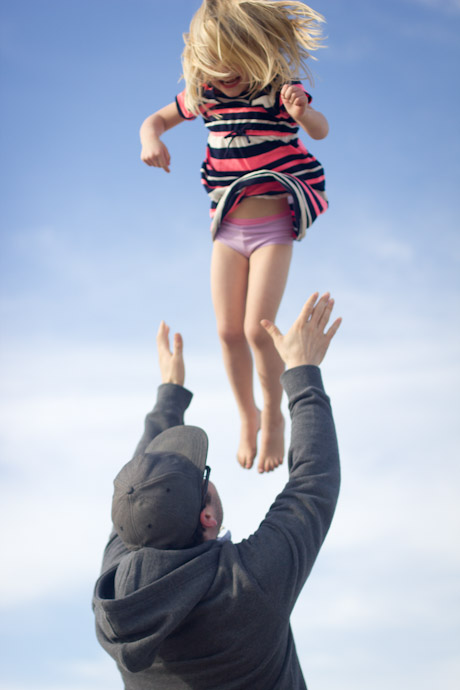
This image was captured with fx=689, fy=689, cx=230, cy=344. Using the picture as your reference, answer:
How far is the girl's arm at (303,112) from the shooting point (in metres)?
3.29

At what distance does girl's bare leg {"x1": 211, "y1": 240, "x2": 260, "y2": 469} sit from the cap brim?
111 cm

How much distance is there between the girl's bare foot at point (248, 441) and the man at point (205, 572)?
59.2 inches

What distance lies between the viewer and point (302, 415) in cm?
279

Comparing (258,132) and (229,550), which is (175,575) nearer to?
(229,550)

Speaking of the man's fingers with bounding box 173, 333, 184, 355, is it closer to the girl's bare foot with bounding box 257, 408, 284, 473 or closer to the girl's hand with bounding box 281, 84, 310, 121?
the girl's bare foot with bounding box 257, 408, 284, 473

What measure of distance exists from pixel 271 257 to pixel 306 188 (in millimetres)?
414

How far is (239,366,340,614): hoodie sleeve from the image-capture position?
2.45m

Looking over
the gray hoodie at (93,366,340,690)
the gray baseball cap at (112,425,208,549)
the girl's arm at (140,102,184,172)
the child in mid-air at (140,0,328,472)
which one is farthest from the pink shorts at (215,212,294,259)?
the gray baseball cap at (112,425,208,549)

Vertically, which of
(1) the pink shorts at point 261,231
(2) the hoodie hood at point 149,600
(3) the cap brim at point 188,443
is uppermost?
(1) the pink shorts at point 261,231

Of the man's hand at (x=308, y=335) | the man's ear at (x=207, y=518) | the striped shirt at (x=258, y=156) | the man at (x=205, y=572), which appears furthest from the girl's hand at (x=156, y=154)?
the man's ear at (x=207, y=518)

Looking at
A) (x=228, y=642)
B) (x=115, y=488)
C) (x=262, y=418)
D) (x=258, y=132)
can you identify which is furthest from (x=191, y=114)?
(x=228, y=642)

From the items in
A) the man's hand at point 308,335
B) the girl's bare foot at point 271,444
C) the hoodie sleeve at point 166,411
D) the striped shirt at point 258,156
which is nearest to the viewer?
the man's hand at point 308,335

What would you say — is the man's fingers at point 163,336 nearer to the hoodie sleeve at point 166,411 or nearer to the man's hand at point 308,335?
the hoodie sleeve at point 166,411

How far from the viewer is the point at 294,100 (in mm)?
3297
